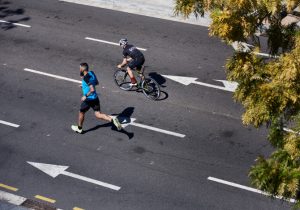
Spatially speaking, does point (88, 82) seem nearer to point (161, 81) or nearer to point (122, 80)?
point (122, 80)

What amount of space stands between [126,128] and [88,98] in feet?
4.75

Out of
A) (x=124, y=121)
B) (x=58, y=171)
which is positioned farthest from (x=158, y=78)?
(x=58, y=171)

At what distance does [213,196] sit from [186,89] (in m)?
5.50

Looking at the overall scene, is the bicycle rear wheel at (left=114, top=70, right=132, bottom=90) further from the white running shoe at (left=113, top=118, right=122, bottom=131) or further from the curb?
the curb

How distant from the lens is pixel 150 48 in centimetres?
2128

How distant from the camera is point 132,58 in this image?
17.9m

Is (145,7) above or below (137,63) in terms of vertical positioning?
above

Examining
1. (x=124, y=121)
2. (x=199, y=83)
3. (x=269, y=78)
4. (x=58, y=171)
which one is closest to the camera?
(x=269, y=78)

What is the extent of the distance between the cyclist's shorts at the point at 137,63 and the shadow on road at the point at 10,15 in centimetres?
687

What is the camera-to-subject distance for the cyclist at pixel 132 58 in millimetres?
17688

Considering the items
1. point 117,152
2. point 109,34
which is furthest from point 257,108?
point 109,34

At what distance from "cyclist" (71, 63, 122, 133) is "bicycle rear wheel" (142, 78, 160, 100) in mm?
2349

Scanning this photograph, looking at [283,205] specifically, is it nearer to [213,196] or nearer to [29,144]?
[213,196]

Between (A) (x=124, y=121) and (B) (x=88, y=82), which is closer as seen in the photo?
(B) (x=88, y=82)
